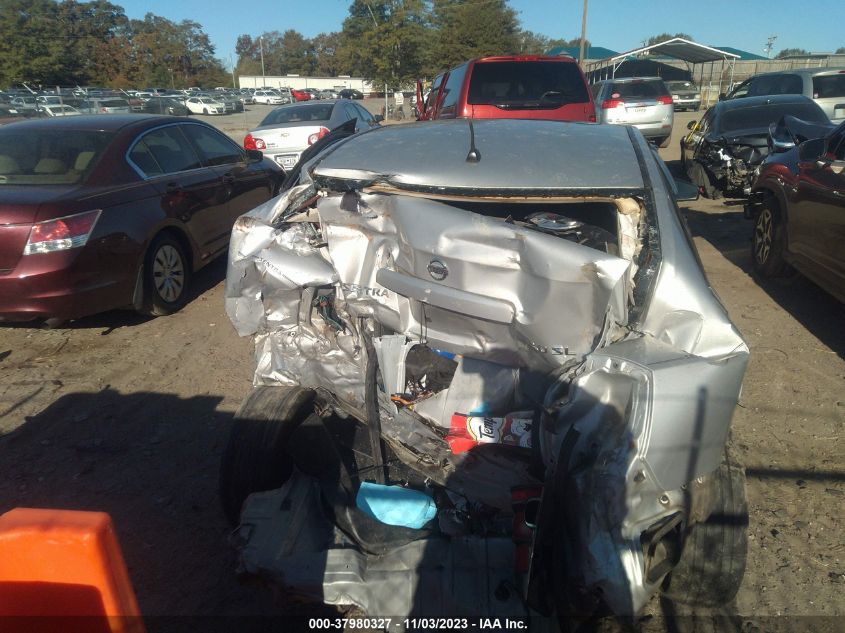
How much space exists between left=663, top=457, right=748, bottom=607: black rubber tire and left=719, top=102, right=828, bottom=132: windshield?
31.1 ft

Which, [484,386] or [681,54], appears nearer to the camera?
[484,386]

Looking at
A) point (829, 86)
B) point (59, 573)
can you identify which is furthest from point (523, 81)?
point (829, 86)

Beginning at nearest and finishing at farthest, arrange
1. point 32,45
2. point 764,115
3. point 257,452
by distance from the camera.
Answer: point 257,452 < point 764,115 < point 32,45

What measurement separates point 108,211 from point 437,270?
346cm

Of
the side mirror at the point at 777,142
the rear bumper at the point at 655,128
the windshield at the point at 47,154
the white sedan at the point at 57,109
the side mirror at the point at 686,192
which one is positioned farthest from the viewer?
the white sedan at the point at 57,109

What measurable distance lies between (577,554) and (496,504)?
646 millimetres

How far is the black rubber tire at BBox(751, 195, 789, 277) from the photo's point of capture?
5.83 m

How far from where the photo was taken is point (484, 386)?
257 centimetres

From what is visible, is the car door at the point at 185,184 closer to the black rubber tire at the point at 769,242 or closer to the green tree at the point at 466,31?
the black rubber tire at the point at 769,242

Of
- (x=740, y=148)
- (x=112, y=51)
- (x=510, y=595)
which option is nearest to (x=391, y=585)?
(x=510, y=595)

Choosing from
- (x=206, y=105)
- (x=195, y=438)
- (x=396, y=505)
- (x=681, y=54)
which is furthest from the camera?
(x=206, y=105)

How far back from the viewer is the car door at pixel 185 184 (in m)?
5.42

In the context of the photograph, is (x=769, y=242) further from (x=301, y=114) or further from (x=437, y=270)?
(x=301, y=114)

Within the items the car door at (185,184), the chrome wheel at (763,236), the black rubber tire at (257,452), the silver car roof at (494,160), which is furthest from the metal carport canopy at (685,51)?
the black rubber tire at (257,452)
